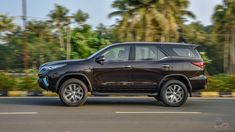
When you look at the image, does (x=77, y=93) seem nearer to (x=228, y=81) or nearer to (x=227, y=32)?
(x=228, y=81)

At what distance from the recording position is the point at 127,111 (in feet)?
38.4

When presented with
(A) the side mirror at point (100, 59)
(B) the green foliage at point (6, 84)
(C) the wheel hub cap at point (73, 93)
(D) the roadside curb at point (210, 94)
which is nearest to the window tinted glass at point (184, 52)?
(A) the side mirror at point (100, 59)

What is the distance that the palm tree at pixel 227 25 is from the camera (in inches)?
1496

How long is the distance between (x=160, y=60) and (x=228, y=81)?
610cm

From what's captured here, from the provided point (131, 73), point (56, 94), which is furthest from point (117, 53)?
point (56, 94)

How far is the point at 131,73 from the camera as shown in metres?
12.7

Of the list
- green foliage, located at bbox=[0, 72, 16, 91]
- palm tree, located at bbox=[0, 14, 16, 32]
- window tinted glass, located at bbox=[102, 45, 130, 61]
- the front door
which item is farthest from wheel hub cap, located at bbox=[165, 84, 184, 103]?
palm tree, located at bbox=[0, 14, 16, 32]

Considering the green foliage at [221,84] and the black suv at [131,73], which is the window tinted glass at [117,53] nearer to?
the black suv at [131,73]

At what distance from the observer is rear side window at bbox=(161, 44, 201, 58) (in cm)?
1305

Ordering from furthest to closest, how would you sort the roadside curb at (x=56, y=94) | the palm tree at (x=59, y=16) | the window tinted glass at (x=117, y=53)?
the palm tree at (x=59, y=16) → the roadside curb at (x=56, y=94) → the window tinted glass at (x=117, y=53)

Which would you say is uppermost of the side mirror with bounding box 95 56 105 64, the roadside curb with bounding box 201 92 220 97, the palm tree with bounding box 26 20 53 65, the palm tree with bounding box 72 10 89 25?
the palm tree with bounding box 72 10 89 25

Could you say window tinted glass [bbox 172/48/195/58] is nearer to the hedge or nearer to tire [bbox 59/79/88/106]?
tire [bbox 59/79/88/106]

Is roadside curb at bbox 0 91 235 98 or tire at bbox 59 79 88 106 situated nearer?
tire at bbox 59 79 88 106

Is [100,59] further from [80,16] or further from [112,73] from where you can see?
[80,16]
